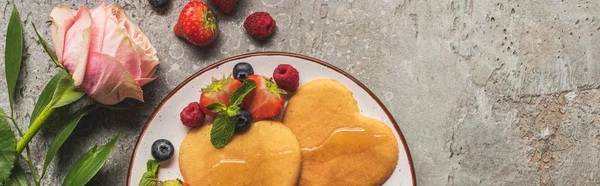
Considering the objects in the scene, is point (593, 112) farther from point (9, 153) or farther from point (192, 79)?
point (9, 153)

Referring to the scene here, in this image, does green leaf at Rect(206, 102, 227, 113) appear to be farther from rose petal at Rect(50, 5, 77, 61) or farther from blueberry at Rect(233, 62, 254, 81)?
rose petal at Rect(50, 5, 77, 61)

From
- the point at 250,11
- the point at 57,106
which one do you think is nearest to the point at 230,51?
the point at 250,11

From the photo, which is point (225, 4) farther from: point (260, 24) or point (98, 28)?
point (98, 28)

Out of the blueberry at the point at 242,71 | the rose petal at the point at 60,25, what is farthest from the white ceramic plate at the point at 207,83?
the rose petal at the point at 60,25

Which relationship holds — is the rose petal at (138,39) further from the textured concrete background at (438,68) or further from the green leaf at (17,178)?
the green leaf at (17,178)

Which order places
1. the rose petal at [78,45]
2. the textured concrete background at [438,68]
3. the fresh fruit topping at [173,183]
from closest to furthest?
the rose petal at [78,45], the fresh fruit topping at [173,183], the textured concrete background at [438,68]

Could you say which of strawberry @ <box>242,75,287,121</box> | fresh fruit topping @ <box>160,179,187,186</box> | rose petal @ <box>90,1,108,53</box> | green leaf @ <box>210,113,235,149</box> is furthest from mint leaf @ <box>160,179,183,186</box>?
rose petal @ <box>90,1,108,53</box>

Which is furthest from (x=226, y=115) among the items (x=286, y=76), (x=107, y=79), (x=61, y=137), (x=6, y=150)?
(x=6, y=150)
